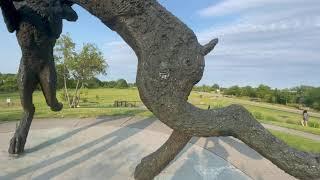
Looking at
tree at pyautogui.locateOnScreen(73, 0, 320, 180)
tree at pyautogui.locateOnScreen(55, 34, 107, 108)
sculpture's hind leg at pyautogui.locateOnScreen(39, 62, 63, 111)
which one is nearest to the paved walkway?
sculpture's hind leg at pyautogui.locateOnScreen(39, 62, 63, 111)

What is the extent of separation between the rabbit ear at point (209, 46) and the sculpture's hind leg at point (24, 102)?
4057 mm

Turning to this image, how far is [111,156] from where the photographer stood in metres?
8.05

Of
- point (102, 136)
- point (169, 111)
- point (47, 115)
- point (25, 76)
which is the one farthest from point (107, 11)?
point (47, 115)

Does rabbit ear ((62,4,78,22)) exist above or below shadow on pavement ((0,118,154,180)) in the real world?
above

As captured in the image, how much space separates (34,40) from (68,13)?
93 centimetres

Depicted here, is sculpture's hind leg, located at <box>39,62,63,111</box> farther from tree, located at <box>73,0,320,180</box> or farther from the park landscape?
tree, located at <box>73,0,320,180</box>

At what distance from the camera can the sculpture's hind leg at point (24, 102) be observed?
7684mm

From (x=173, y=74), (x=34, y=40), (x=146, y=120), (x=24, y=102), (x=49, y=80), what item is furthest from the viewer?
(x=146, y=120)

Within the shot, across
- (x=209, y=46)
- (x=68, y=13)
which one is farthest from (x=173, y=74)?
(x=68, y=13)

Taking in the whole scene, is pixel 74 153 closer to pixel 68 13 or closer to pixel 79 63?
pixel 68 13

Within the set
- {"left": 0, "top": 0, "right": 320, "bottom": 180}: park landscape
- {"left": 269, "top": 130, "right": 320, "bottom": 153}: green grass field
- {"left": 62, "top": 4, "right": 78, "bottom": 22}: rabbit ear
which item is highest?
{"left": 62, "top": 4, "right": 78, "bottom": 22}: rabbit ear

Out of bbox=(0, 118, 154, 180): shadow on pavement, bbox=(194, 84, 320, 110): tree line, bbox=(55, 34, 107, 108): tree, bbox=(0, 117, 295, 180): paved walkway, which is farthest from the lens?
bbox=(194, 84, 320, 110): tree line

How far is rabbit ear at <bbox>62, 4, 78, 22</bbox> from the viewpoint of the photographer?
6.71m

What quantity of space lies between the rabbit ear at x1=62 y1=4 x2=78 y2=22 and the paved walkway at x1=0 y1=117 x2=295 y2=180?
2.55 meters
